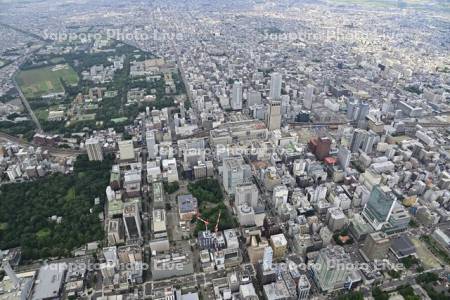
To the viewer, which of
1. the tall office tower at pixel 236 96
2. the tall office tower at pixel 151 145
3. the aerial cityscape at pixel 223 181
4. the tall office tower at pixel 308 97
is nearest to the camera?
the aerial cityscape at pixel 223 181

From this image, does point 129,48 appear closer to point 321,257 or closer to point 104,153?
point 104,153

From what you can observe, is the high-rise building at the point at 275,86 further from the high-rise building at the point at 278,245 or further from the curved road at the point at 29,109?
the curved road at the point at 29,109

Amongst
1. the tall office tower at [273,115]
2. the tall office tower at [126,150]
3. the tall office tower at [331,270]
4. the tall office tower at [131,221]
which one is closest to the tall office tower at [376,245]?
the tall office tower at [331,270]

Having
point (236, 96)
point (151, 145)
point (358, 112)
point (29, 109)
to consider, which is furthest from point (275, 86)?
point (29, 109)

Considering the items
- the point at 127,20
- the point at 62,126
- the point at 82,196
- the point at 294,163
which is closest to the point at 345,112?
the point at 294,163

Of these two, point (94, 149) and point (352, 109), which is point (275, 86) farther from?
point (94, 149)

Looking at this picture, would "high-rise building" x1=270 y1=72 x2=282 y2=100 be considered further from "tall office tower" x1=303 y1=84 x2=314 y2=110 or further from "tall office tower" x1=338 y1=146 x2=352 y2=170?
"tall office tower" x1=338 y1=146 x2=352 y2=170
